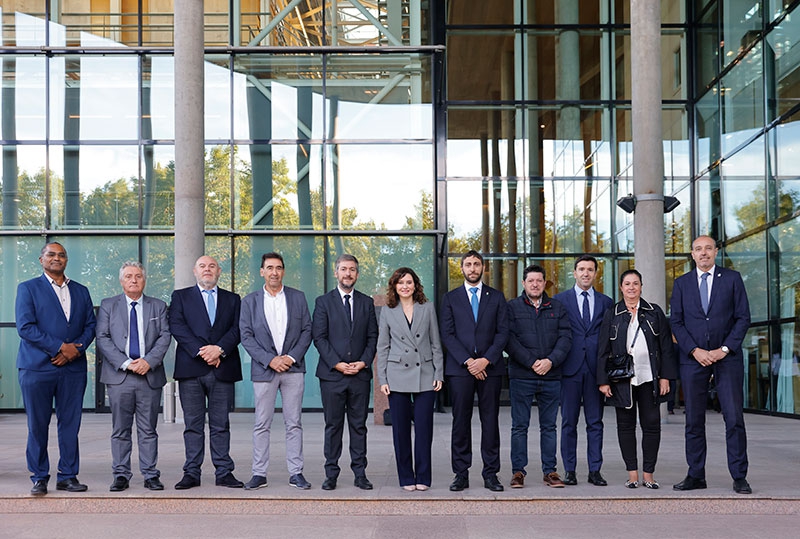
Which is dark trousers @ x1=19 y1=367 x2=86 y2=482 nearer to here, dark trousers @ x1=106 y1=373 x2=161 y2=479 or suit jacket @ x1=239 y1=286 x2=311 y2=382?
dark trousers @ x1=106 y1=373 x2=161 y2=479

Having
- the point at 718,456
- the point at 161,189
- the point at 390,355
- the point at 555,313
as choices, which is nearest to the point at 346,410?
the point at 390,355

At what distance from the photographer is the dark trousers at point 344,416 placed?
338 inches

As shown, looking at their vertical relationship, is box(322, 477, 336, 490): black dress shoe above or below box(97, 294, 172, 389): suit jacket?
below

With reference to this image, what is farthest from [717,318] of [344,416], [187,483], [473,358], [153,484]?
[153,484]

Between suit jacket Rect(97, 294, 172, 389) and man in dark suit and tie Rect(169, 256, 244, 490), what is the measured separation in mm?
144

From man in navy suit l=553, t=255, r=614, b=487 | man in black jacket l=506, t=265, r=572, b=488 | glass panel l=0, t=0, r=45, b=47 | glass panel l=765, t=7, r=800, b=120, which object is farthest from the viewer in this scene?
glass panel l=0, t=0, r=45, b=47

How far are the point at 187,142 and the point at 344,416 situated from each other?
26.7 feet

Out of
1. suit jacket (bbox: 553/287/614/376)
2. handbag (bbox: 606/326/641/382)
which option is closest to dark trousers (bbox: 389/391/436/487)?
suit jacket (bbox: 553/287/614/376)

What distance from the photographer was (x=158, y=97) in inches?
792

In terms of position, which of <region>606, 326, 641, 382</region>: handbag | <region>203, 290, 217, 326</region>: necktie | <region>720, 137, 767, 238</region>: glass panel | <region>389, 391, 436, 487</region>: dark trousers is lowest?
<region>389, 391, 436, 487</region>: dark trousers

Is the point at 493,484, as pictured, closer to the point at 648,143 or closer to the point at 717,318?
the point at 717,318

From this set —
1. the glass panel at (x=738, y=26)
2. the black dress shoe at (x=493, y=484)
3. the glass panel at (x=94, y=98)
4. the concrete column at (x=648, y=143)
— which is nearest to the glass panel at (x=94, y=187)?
the glass panel at (x=94, y=98)

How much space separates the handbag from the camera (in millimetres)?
8422

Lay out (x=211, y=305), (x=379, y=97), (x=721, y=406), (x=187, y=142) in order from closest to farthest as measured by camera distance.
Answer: (x=721, y=406)
(x=211, y=305)
(x=187, y=142)
(x=379, y=97)
